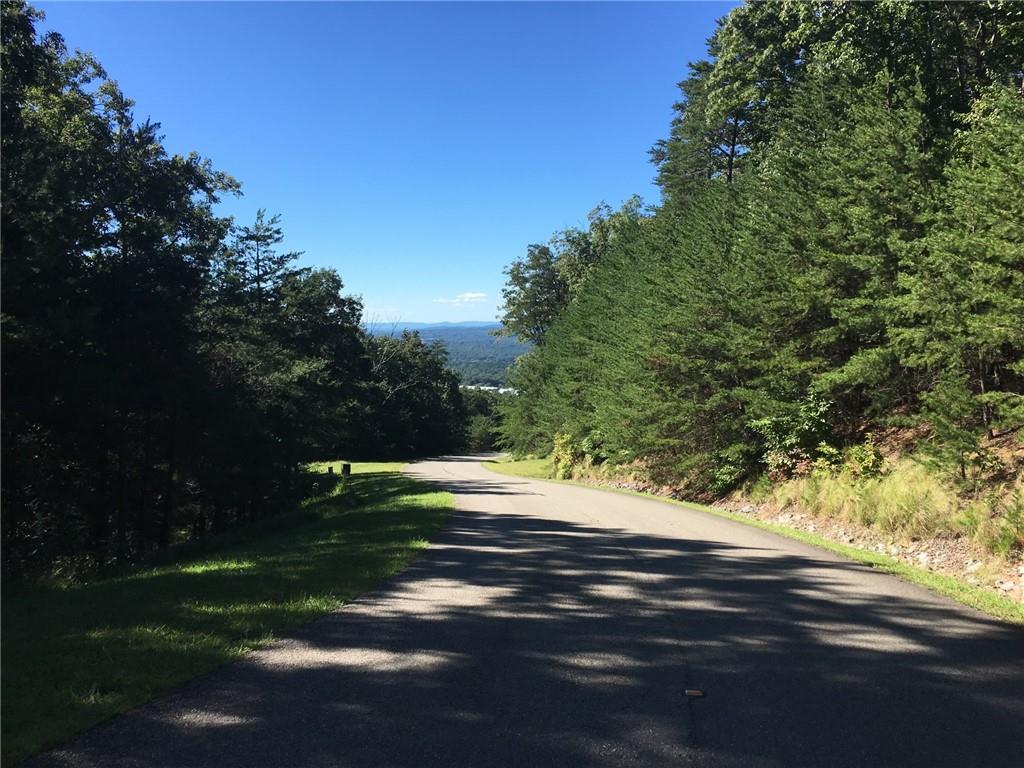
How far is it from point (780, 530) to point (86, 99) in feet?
86.1

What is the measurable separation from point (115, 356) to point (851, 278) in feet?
60.8

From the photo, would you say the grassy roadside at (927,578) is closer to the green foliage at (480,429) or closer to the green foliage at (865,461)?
the green foliage at (865,461)

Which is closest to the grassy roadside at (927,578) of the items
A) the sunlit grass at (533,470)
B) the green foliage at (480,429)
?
the sunlit grass at (533,470)

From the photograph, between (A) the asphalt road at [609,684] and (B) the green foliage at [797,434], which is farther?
(B) the green foliage at [797,434]

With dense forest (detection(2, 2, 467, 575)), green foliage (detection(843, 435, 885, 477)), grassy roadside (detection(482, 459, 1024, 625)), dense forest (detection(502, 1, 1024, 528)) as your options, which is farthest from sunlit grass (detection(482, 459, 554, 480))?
grassy roadside (detection(482, 459, 1024, 625))

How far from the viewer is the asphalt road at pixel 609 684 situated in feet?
11.8

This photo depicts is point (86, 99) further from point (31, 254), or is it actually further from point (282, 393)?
point (31, 254)

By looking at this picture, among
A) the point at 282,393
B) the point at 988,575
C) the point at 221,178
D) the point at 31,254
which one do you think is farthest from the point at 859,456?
the point at 221,178

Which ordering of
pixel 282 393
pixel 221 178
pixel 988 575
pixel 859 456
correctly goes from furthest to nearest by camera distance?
1. pixel 221 178
2. pixel 282 393
3. pixel 859 456
4. pixel 988 575

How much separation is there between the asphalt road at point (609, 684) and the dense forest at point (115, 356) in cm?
996

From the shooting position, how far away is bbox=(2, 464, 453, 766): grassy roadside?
4.01 meters

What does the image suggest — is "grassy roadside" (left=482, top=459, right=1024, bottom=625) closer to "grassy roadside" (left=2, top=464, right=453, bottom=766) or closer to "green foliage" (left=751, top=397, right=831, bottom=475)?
"green foliage" (left=751, top=397, right=831, bottom=475)

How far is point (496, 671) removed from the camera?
4777mm

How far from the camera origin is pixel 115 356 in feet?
51.8
